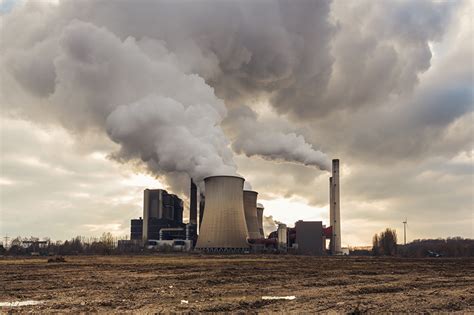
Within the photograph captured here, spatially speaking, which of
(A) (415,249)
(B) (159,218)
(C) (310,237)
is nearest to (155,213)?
(B) (159,218)

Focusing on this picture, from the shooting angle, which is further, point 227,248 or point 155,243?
point 155,243

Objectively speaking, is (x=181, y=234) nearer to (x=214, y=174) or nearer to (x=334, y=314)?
(x=214, y=174)

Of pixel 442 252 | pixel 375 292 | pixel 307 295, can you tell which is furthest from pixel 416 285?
pixel 442 252

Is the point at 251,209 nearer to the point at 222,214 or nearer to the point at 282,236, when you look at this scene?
the point at 282,236

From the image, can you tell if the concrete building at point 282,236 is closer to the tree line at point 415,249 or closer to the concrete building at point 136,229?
the tree line at point 415,249

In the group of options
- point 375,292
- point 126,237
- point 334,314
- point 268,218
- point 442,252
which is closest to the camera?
point 334,314

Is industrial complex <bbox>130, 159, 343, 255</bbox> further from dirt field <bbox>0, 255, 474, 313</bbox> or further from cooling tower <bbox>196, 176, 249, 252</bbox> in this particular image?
dirt field <bbox>0, 255, 474, 313</bbox>

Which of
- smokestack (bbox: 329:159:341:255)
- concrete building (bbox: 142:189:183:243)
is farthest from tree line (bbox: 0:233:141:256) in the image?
smokestack (bbox: 329:159:341:255)

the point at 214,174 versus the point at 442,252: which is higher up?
the point at 214,174

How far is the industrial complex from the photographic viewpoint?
202 feet

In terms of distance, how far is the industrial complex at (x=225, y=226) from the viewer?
61.5 meters

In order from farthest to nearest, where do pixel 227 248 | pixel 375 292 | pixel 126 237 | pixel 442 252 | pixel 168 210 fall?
pixel 126 237
pixel 168 210
pixel 442 252
pixel 227 248
pixel 375 292

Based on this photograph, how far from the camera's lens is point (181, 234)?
321 feet

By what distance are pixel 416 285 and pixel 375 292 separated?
12.7 ft
